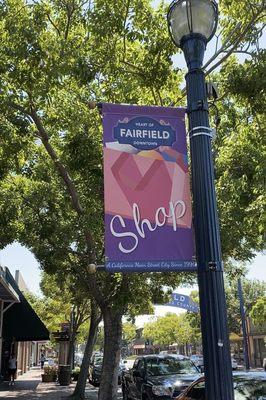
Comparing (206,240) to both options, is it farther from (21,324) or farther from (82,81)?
(21,324)

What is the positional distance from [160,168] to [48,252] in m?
9.91

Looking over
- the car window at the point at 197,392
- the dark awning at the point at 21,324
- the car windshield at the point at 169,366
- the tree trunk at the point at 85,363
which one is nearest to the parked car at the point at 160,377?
the car windshield at the point at 169,366

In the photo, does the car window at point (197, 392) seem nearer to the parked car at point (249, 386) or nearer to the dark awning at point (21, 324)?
the parked car at point (249, 386)

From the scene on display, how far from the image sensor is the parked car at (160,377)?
42.5 ft

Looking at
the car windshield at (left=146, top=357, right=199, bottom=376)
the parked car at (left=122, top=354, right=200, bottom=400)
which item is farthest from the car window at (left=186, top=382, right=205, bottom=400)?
the car windshield at (left=146, top=357, right=199, bottom=376)

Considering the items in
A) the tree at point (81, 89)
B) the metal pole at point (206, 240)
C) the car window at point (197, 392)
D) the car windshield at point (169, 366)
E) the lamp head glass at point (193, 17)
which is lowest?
the car window at point (197, 392)

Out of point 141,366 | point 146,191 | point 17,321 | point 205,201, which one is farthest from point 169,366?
point 205,201

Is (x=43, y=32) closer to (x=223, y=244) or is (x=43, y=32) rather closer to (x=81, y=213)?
(x=81, y=213)

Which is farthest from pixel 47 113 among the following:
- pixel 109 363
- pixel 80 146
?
pixel 109 363

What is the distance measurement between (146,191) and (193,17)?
1570 mm

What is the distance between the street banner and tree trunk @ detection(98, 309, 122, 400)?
792 cm

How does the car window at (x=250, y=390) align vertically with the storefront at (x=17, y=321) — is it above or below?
below

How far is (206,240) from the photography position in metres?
4.21

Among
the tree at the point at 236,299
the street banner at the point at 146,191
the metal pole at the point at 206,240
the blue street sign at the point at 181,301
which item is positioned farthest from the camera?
the tree at the point at 236,299
